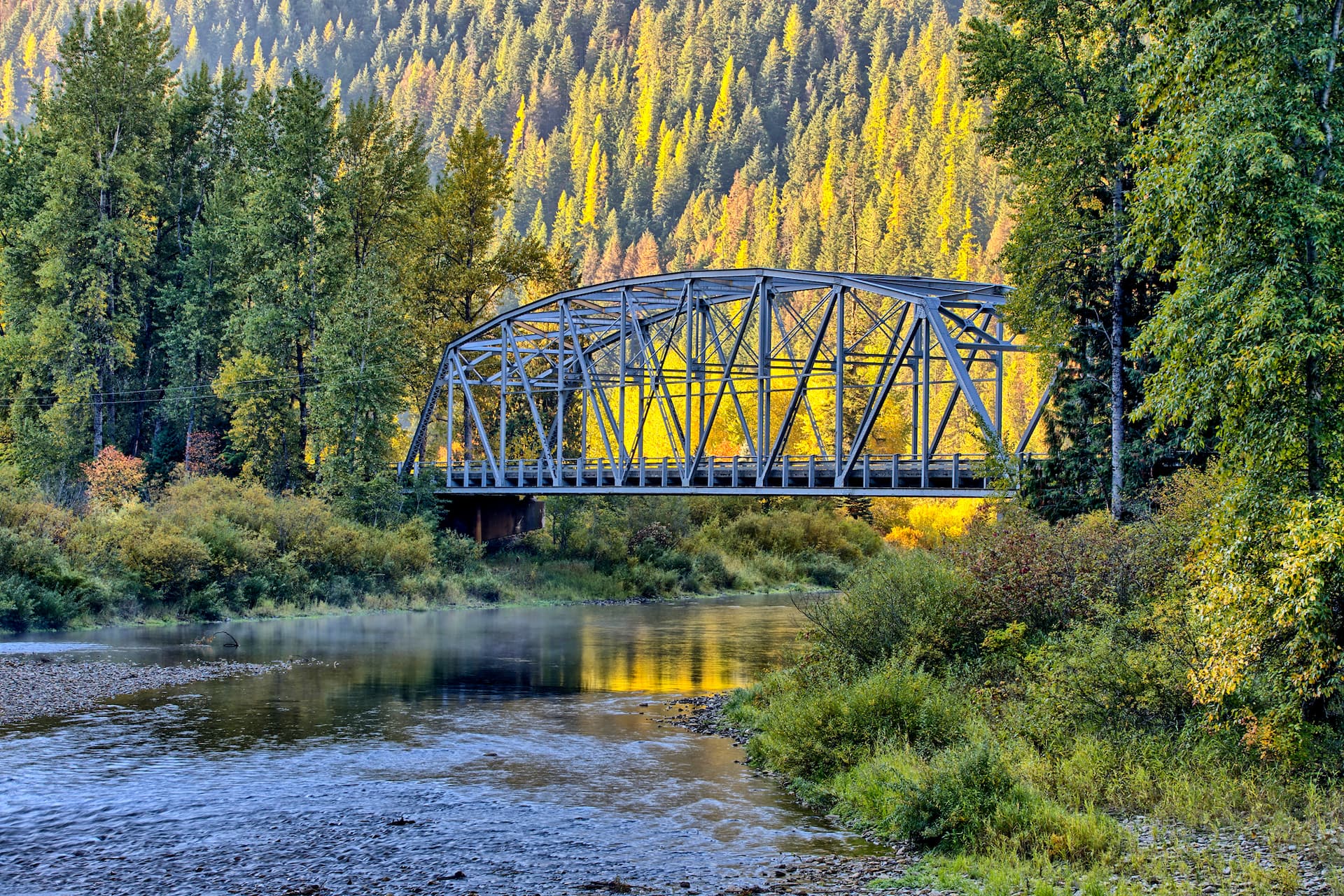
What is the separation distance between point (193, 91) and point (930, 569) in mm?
52089

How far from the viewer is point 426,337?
6362 cm

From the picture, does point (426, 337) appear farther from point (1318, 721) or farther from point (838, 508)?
point (1318, 721)

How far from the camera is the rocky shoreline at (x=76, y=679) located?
948 inches

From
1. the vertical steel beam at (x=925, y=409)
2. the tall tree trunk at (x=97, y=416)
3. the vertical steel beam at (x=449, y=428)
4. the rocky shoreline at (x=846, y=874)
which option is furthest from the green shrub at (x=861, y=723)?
the tall tree trunk at (x=97, y=416)

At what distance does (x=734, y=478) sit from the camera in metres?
45.6

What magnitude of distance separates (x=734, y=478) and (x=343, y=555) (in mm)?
14556

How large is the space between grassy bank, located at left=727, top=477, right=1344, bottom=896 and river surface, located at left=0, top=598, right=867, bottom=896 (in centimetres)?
132

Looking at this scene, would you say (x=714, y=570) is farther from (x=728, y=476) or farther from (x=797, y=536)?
(x=728, y=476)

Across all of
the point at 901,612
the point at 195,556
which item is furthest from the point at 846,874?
the point at 195,556

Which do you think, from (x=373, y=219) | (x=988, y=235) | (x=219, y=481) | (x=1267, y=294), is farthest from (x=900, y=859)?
(x=988, y=235)

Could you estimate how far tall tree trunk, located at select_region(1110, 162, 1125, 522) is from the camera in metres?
27.6

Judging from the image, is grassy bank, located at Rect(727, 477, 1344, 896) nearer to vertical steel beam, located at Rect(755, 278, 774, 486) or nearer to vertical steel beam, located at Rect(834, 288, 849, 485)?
vertical steel beam, located at Rect(834, 288, 849, 485)

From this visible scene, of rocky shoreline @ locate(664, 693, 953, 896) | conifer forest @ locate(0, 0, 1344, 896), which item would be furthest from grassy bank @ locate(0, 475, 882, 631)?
rocky shoreline @ locate(664, 693, 953, 896)

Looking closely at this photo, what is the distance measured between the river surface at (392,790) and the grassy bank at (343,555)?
7360 mm
